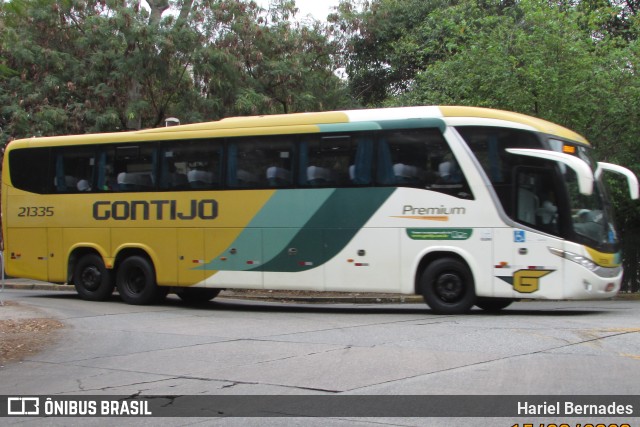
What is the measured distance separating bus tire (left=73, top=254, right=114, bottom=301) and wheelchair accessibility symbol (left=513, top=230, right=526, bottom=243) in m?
9.07

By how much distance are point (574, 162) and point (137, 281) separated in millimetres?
9575

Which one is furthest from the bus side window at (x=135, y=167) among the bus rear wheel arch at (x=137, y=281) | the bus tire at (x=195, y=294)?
the bus tire at (x=195, y=294)

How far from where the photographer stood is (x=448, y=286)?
1375 cm

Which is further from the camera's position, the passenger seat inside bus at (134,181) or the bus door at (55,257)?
the bus door at (55,257)

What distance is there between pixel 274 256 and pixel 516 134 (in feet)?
16.9

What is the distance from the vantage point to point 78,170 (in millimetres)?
17281

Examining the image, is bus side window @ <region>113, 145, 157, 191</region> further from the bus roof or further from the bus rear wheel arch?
the bus rear wheel arch

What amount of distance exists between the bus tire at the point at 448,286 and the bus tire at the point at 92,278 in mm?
7487

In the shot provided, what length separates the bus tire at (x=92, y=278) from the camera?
1723cm

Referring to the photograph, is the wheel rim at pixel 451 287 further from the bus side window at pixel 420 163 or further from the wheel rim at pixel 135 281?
the wheel rim at pixel 135 281

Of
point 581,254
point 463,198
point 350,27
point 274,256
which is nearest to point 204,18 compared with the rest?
point 350,27

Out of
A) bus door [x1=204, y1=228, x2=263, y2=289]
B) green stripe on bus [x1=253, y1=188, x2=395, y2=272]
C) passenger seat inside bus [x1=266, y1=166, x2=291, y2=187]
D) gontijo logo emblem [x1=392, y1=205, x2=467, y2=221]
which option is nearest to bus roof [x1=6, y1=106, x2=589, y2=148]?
passenger seat inside bus [x1=266, y1=166, x2=291, y2=187]

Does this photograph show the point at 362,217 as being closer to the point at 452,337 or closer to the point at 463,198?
the point at 463,198

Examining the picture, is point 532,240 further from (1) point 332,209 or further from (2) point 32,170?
(2) point 32,170
